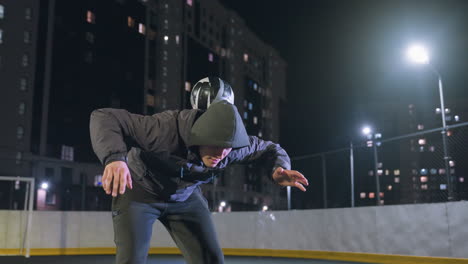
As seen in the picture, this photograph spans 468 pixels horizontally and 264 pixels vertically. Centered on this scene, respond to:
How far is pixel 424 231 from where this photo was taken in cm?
1223

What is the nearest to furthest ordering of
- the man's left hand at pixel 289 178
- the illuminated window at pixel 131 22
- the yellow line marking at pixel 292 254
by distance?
1. the man's left hand at pixel 289 178
2. the yellow line marking at pixel 292 254
3. the illuminated window at pixel 131 22

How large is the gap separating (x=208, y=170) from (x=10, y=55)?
152 ft

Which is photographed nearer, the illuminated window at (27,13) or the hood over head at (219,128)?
the hood over head at (219,128)

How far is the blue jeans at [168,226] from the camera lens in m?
3.77

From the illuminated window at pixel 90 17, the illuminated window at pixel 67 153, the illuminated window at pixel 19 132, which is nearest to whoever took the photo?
the illuminated window at pixel 19 132

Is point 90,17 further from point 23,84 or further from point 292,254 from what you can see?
point 292,254

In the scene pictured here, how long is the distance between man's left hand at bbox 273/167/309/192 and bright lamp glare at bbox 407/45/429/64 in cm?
1092

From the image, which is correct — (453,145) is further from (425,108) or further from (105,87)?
(425,108)

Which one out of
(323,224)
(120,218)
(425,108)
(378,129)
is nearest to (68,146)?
(323,224)

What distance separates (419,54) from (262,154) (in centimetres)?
1073

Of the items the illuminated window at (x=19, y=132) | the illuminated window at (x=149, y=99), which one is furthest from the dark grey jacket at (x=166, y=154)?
the illuminated window at (x=149, y=99)

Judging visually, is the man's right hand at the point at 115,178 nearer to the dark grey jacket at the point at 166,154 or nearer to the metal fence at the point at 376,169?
the dark grey jacket at the point at 166,154

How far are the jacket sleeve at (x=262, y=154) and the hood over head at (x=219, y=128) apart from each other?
1.76ft

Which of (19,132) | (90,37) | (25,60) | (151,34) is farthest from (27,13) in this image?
(151,34)
